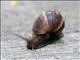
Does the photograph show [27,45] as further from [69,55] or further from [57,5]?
[57,5]

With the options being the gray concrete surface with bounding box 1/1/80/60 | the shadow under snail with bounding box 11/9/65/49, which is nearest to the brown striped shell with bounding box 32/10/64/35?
the shadow under snail with bounding box 11/9/65/49

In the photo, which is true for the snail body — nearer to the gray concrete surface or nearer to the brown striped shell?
the brown striped shell

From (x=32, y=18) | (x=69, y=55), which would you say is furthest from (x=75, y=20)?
(x=69, y=55)

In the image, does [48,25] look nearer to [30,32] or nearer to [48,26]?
[48,26]

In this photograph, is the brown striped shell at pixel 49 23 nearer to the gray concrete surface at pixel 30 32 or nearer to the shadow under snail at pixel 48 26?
the shadow under snail at pixel 48 26

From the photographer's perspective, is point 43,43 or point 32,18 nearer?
point 43,43
